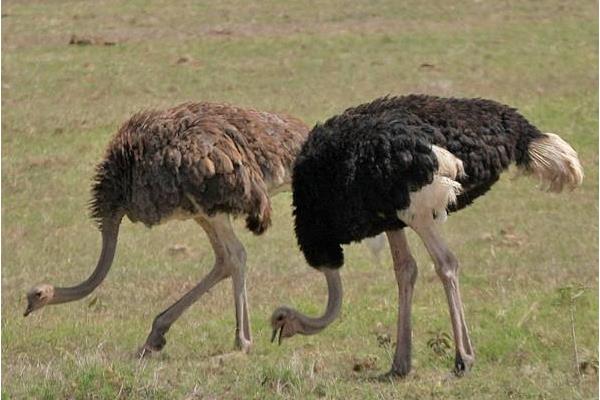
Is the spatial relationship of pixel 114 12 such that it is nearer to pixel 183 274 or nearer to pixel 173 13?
pixel 173 13

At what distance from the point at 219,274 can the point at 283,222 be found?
4875mm

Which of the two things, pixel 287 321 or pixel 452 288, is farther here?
pixel 287 321

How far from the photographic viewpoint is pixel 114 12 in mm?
26172

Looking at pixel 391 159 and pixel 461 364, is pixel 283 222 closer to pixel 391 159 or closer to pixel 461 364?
pixel 461 364

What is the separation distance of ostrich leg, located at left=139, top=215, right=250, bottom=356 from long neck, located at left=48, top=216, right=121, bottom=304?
0.48 meters

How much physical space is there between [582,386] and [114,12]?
20.8 m

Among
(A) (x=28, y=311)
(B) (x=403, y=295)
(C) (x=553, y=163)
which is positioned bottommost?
(A) (x=28, y=311)

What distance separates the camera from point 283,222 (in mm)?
14180

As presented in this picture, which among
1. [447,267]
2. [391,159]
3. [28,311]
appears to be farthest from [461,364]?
[28,311]

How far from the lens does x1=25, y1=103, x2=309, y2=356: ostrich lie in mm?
8781

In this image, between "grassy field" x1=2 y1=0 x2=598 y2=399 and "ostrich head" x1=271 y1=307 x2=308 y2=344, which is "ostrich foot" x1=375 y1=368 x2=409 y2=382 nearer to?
"grassy field" x1=2 y1=0 x2=598 y2=399

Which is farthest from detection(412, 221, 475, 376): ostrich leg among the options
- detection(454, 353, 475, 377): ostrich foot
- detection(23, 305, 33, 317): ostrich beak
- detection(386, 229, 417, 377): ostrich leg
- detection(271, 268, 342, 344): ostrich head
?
detection(23, 305, 33, 317): ostrich beak

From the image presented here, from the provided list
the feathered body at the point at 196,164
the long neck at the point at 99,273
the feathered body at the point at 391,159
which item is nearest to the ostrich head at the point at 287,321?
the feathered body at the point at 391,159

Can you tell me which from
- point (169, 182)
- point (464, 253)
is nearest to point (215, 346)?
point (169, 182)
